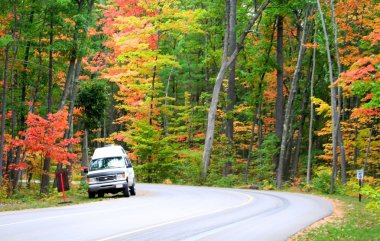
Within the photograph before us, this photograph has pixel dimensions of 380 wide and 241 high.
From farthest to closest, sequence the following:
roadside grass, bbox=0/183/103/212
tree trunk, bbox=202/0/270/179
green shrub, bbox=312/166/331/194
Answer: tree trunk, bbox=202/0/270/179 < green shrub, bbox=312/166/331/194 < roadside grass, bbox=0/183/103/212

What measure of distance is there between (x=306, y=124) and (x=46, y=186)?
2950 cm

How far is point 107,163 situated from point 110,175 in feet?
3.92

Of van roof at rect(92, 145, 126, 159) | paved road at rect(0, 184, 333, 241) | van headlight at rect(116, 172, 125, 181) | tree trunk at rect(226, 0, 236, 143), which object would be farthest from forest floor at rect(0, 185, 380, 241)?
tree trunk at rect(226, 0, 236, 143)

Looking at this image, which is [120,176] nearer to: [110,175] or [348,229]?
[110,175]

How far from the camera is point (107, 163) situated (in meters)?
23.1

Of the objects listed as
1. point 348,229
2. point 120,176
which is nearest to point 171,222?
point 348,229

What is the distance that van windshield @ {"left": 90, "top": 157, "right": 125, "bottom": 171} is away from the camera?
75.2ft

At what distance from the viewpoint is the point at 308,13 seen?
3312cm

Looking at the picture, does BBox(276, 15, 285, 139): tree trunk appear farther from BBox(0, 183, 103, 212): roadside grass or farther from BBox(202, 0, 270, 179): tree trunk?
BBox(0, 183, 103, 212): roadside grass

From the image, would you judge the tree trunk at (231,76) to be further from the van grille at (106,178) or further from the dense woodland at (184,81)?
the van grille at (106,178)

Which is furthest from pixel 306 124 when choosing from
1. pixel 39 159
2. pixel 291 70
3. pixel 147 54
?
pixel 39 159

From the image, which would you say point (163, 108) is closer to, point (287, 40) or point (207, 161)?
point (207, 161)

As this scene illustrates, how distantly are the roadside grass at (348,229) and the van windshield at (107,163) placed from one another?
37.9 feet

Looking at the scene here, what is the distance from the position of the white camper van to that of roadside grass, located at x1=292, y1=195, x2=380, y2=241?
35.0 ft
